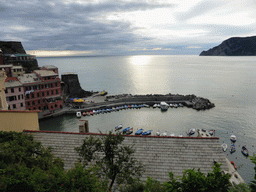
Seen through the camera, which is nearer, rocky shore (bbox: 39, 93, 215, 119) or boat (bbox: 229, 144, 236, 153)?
boat (bbox: 229, 144, 236, 153)

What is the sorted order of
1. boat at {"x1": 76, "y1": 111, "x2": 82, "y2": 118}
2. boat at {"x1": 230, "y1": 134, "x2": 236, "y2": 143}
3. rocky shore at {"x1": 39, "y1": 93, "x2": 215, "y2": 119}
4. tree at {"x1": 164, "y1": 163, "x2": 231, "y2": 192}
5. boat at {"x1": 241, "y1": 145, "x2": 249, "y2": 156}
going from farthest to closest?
rocky shore at {"x1": 39, "y1": 93, "x2": 215, "y2": 119} → boat at {"x1": 76, "y1": 111, "x2": 82, "y2": 118} → boat at {"x1": 230, "y1": 134, "x2": 236, "y2": 143} → boat at {"x1": 241, "y1": 145, "x2": 249, "y2": 156} → tree at {"x1": 164, "y1": 163, "x2": 231, "y2": 192}

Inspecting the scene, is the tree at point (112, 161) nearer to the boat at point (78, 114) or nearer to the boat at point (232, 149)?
the boat at point (232, 149)

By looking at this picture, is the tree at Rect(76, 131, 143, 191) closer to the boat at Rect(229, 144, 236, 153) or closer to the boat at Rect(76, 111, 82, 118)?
the boat at Rect(229, 144, 236, 153)

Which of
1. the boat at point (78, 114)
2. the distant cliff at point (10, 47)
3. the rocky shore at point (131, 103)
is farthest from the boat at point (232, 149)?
the distant cliff at point (10, 47)

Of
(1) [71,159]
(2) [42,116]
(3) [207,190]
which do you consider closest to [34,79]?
(2) [42,116]

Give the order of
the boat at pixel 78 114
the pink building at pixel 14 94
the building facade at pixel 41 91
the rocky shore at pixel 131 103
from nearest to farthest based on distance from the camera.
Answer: the pink building at pixel 14 94
the building facade at pixel 41 91
the boat at pixel 78 114
the rocky shore at pixel 131 103

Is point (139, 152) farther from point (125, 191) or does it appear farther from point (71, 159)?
point (71, 159)

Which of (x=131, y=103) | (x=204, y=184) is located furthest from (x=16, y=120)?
(x=131, y=103)

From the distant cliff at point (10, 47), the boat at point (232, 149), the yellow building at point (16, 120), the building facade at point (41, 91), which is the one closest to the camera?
the yellow building at point (16, 120)

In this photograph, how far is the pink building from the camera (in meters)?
49.5

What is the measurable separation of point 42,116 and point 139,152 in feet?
159

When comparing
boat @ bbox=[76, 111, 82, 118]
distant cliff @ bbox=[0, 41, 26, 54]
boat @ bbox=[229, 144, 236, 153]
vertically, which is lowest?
boat @ bbox=[229, 144, 236, 153]

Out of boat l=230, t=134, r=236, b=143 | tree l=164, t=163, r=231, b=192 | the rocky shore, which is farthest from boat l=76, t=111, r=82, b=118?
tree l=164, t=163, r=231, b=192

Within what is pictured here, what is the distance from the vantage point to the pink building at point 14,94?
49.5m
